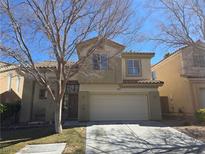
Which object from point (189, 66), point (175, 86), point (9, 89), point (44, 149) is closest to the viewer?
point (44, 149)

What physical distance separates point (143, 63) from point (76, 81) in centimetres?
674

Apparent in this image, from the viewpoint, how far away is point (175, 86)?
20.2 m

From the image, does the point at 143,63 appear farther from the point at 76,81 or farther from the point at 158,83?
the point at 76,81

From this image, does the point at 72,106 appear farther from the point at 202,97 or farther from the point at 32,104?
the point at 202,97

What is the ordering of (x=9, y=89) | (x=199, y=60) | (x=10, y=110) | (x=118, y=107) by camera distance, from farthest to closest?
(x=9, y=89), (x=199, y=60), (x=118, y=107), (x=10, y=110)

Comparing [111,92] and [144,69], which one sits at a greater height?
[144,69]

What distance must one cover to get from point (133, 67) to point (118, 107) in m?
4.41

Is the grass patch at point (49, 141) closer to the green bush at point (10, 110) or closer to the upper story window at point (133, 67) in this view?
the green bush at point (10, 110)

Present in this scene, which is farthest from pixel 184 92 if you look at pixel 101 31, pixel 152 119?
pixel 101 31

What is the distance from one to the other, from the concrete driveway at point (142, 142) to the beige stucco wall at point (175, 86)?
7.22 meters

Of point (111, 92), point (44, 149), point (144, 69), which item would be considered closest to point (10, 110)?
point (111, 92)

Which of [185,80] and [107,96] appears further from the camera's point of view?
[185,80]

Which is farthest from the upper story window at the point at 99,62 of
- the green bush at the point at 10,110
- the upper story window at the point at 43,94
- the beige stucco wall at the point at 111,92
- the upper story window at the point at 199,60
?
the upper story window at the point at 199,60

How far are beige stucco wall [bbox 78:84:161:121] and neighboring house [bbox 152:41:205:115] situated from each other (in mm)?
3359
